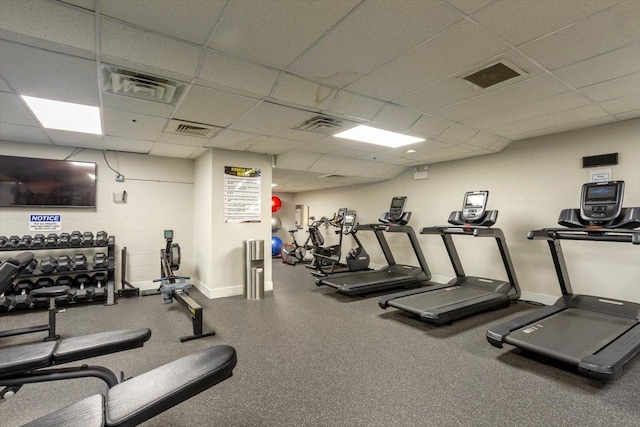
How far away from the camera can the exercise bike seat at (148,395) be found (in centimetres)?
128

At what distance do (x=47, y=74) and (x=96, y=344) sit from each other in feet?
6.87

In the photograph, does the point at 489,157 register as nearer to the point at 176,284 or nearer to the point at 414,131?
the point at 414,131

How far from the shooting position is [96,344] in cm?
196

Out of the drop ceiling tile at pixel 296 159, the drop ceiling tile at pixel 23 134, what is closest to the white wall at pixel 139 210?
the drop ceiling tile at pixel 23 134

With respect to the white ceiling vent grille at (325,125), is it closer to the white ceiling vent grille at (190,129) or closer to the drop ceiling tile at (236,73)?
the drop ceiling tile at (236,73)

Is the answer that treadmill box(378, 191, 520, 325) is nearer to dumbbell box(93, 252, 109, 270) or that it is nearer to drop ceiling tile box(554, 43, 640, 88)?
drop ceiling tile box(554, 43, 640, 88)

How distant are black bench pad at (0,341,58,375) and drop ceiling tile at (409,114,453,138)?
12.8 ft

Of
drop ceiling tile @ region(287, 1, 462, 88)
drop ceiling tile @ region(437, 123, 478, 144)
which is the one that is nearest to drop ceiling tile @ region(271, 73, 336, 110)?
drop ceiling tile @ region(287, 1, 462, 88)

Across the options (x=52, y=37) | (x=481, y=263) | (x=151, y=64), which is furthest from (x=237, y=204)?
(x=481, y=263)

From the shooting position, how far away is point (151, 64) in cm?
219

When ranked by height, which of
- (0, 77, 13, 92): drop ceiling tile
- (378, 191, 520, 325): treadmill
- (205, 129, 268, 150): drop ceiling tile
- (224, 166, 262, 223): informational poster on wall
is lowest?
(378, 191, 520, 325): treadmill

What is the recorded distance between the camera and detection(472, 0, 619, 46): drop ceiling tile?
1686mm

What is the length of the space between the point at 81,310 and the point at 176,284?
148 centimetres

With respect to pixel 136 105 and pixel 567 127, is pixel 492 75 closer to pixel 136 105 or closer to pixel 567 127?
pixel 567 127
